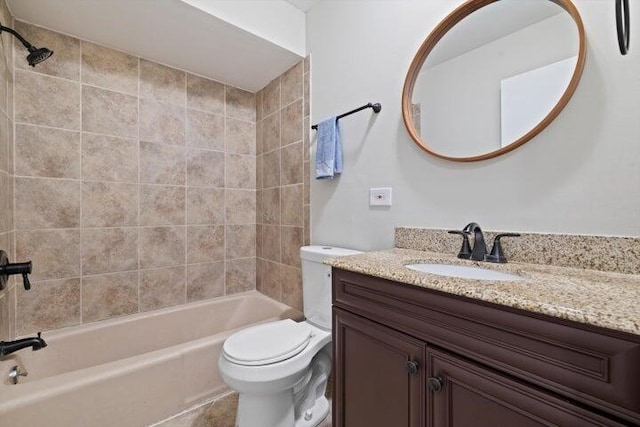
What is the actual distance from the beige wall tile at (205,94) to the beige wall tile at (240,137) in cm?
15

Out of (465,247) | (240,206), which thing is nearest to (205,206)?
(240,206)

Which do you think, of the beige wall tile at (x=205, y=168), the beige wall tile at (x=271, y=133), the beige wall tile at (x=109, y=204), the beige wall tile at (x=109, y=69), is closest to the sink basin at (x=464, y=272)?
the beige wall tile at (x=271, y=133)

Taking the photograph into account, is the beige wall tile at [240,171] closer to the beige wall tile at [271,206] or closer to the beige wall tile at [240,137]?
the beige wall tile at [240,137]

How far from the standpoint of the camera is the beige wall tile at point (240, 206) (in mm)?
2281

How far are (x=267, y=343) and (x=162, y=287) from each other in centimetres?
115

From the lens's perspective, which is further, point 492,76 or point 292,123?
point 292,123

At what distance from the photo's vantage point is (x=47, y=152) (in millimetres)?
1587

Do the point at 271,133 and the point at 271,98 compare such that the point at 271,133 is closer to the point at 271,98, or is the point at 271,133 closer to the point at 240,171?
the point at 271,98

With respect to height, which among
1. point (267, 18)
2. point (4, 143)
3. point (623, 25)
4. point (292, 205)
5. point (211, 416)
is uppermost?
point (267, 18)

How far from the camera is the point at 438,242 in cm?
119

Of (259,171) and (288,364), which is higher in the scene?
(259,171)

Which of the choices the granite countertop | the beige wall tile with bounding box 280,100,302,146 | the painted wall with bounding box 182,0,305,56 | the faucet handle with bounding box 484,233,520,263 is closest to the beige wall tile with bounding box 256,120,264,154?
the beige wall tile with bounding box 280,100,302,146

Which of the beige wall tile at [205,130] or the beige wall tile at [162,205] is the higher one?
the beige wall tile at [205,130]

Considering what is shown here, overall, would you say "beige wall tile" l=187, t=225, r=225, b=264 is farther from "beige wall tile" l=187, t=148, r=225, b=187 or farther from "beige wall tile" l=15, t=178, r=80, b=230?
"beige wall tile" l=15, t=178, r=80, b=230
